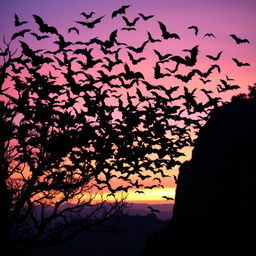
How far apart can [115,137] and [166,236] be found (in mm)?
4775

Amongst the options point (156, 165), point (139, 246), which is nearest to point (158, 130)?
point (156, 165)

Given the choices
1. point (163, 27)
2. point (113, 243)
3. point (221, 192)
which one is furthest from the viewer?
point (113, 243)

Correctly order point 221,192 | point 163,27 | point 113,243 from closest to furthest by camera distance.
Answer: point 221,192 < point 163,27 < point 113,243

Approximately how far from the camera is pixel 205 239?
13.6 meters

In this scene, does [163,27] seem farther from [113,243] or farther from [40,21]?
[113,243]

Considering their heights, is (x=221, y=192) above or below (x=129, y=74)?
below

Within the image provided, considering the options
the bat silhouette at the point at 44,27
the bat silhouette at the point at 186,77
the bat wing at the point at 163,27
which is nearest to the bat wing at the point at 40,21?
the bat silhouette at the point at 44,27

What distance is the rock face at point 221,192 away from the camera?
1262 cm

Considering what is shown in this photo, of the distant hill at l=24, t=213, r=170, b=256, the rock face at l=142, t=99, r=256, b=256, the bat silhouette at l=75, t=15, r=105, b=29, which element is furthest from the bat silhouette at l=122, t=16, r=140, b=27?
the distant hill at l=24, t=213, r=170, b=256

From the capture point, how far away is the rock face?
41.4 feet

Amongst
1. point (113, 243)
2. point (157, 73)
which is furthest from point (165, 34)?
point (113, 243)

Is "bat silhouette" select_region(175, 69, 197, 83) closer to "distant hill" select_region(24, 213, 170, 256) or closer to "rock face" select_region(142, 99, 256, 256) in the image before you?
"rock face" select_region(142, 99, 256, 256)

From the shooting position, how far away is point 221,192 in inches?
528

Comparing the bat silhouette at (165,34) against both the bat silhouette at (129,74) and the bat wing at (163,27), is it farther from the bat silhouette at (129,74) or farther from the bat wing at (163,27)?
the bat silhouette at (129,74)
